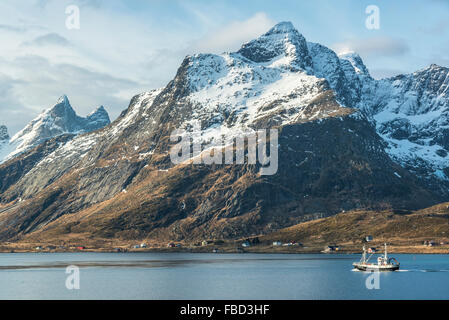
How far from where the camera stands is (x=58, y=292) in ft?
572

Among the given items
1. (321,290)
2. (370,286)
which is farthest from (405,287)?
(321,290)

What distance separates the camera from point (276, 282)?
193m
